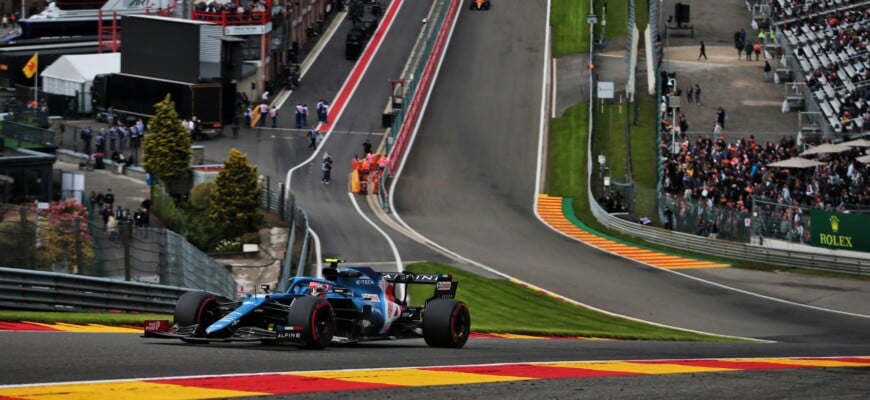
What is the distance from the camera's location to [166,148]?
178ft

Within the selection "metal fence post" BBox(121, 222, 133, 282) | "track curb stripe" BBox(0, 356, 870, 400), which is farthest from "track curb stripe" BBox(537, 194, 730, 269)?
"track curb stripe" BBox(0, 356, 870, 400)

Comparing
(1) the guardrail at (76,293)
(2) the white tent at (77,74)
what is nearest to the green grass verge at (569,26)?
(2) the white tent at (77,74)

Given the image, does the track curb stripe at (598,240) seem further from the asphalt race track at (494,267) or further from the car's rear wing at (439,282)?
the car's rear wing at (439,282)

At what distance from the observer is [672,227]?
5331 centimetres

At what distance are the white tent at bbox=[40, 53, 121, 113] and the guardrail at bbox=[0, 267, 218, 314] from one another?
44.1 m

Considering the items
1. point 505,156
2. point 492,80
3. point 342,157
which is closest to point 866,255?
point 505,156

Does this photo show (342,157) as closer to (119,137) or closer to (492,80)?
(119,137)

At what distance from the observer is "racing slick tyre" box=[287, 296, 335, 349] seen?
54.8ft

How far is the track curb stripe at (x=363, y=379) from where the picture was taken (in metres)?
12.1

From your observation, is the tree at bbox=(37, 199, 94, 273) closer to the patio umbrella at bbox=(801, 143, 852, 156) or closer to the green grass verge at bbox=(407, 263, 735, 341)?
the green grass verge at bbox=(407, 263, 735, 341)

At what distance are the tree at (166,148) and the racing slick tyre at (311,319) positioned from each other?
38275 mm

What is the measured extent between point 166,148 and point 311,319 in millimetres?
38820

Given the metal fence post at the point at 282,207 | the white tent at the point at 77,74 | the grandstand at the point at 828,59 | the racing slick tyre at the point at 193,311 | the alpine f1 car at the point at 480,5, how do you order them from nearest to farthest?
the racing slick tyre at the point at 193,311 → the metal fence post at the point at 282,207 → the grandstand at the point at 828,59 → the white tent at the point at 77,74 → the alpine f1 car at the point at 480,5

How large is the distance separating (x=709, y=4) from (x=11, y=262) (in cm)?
6872
